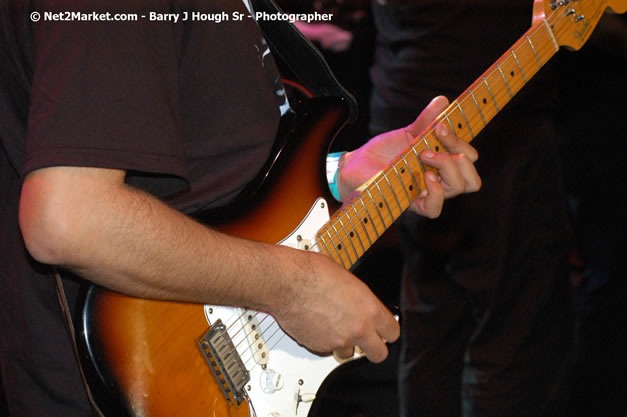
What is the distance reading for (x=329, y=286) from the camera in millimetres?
1028

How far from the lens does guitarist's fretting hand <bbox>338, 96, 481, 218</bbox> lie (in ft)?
4.43

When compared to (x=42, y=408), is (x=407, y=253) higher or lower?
lower

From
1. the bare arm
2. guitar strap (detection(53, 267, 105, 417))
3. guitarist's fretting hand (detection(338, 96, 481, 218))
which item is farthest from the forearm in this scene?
guitarist's fretting hand (detection(338, 96, 481, 218))

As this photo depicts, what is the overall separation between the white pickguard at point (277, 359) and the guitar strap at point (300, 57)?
0.97ft

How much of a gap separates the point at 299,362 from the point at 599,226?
170 centimetres

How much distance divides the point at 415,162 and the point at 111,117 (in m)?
0.71

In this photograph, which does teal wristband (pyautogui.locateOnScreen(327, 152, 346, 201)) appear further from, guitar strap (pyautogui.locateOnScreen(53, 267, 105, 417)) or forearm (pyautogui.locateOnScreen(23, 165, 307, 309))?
guitar strap (pyautogui.locateOnScreen(53, 267, 105, 417))

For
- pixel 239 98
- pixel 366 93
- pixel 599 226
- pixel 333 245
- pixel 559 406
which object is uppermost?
pixel 239 98

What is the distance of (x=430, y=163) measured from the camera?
134cm

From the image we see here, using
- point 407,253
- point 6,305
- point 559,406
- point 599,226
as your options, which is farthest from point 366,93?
point 6,305

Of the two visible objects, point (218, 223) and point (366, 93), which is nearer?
point (218, 223)

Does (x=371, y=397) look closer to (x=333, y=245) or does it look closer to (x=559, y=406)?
(x=559, y=406)

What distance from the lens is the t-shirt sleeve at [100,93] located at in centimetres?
78

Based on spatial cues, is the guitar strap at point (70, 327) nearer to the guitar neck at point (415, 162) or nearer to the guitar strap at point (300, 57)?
the guitar neck at point (415, 162)
